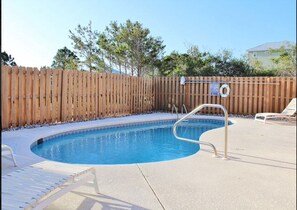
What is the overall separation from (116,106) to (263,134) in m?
6.55

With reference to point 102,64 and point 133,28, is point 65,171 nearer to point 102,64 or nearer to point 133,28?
point 133,28

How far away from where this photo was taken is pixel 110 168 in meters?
4.43

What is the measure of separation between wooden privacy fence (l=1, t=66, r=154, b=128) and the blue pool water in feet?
4.61

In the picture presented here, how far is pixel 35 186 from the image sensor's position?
2693mm

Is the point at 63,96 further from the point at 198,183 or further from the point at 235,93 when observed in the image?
the point at 235,93

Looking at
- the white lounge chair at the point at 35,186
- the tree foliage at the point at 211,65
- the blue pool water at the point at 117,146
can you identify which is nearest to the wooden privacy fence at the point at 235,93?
the blue pool water at the point at 117,146

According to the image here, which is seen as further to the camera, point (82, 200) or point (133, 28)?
point (133, 28)

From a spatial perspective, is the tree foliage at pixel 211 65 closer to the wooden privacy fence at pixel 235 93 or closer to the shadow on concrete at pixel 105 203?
the wooden privacy fence at pixel 235 93

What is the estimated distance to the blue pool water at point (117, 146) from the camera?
6559mm

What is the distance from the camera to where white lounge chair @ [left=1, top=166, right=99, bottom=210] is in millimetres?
2369

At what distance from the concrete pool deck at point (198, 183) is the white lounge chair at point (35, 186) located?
26 centimetres

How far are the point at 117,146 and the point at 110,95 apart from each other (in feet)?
15.5

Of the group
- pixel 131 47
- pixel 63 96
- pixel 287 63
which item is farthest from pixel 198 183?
A: pixel 287 63

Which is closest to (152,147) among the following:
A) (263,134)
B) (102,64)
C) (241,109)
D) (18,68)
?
(263,134)
